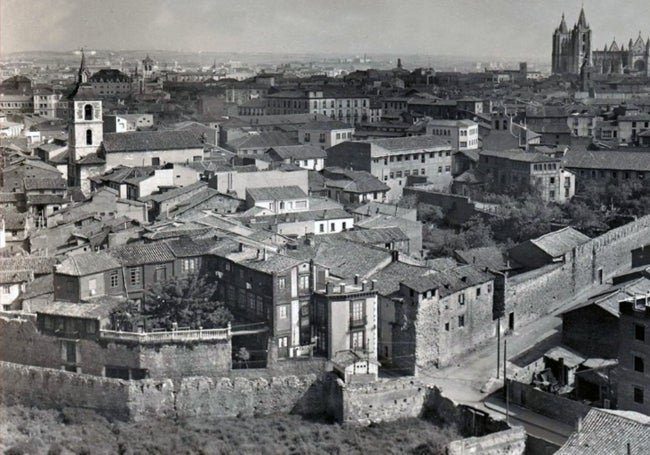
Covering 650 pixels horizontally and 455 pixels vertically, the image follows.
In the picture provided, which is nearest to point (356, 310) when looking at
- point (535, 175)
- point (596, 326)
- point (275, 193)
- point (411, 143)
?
point (596, 326)

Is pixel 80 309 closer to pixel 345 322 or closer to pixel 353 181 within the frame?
pixel 345 322

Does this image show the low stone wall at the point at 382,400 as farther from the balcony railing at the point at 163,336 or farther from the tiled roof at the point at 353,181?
the tiled roof at the point at 353,181

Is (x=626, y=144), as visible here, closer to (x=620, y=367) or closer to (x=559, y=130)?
(x=559, y=130)

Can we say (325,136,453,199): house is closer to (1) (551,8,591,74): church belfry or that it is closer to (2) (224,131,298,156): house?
(2) (224,131,298,156): house

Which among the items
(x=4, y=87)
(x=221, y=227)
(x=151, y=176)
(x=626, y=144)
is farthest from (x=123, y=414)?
(x=4, y=87)

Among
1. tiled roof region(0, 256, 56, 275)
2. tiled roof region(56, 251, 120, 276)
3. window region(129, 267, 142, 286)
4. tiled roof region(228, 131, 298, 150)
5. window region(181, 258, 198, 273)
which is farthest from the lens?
tiled roof region(228, 131, 298, 150)

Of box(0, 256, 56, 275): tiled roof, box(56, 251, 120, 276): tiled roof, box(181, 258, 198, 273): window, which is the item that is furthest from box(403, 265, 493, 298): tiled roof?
box(0, 256, 56, 275): tiled roof
